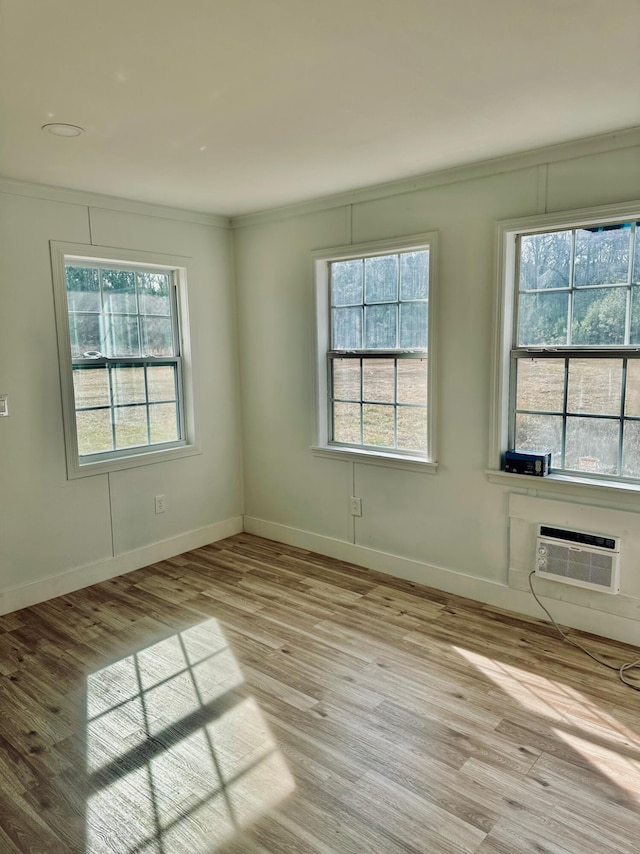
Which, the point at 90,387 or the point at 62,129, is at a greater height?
the point at 62,129

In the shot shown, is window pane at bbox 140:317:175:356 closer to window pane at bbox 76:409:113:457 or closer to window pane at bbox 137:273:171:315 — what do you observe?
window pane at bbox 137:273:171:315

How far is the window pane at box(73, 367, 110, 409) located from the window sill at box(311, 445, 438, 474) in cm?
151

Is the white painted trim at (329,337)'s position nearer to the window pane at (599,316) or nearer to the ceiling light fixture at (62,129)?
the window pane at (599,316)

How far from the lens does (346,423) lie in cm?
418

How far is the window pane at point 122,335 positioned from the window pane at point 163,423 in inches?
17.3

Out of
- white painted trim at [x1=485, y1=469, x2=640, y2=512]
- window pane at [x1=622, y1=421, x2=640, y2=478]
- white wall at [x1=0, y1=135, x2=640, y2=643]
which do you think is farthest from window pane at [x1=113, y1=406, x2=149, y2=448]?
window pane at [x1=622, y1=421, x2=640, y2=478]

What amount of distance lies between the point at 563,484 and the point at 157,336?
2.90 metres

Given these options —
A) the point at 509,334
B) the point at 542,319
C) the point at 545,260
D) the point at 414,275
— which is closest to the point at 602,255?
the point at 545,260

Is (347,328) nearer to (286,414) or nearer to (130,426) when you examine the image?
(286,414)

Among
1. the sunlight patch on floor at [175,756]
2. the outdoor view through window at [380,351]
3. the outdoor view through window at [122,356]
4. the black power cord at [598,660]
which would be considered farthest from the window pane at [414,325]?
the sunlight patch on floor at [175,756]

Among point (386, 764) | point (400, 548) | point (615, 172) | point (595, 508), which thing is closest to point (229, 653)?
point (386, 764)

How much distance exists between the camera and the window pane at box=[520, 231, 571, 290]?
3.06 metres

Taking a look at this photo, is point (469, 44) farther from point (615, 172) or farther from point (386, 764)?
point (386, 764)

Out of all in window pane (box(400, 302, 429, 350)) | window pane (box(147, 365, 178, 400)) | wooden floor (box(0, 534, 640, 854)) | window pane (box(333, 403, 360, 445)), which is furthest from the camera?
window pane (box(147, 365, 178, 400))
